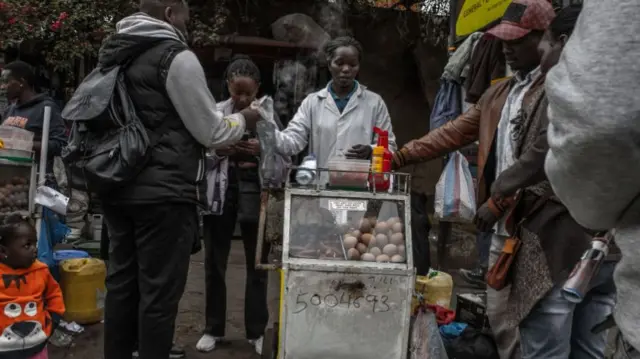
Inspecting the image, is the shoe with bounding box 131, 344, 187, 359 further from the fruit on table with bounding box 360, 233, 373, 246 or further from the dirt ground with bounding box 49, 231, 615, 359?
the fruit on table with bounding box 360, 233, 373, 246

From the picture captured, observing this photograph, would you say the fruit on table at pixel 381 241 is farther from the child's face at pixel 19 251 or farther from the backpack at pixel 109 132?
the child's face at pixel 19 251

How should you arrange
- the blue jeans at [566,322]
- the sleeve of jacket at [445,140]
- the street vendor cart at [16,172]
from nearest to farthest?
the blue jeans at [566,322]
the sleeve of jacket at [445,140]
the street vendor cart at [16,172]

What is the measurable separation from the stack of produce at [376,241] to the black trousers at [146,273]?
0.85m

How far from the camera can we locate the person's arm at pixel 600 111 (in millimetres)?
1133

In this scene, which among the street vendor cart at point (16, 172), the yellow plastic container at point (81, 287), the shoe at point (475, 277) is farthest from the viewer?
the shoe at point (475, 277)

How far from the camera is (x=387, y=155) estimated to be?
11.6 ft

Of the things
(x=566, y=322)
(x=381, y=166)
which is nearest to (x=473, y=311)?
(x=381, y=166)

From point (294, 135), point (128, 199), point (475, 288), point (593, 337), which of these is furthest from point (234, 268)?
point (593, 337)

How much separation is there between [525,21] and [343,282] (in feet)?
4.72

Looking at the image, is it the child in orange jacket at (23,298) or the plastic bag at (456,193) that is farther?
the plastic bag at (456,193)

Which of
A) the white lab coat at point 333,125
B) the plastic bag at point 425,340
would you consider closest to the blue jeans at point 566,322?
the plastic bag at point 425,340

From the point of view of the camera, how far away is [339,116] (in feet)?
13.7

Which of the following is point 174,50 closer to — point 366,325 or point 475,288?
point 366,325

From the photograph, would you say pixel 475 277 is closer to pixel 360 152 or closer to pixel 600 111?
pixel 360 152
